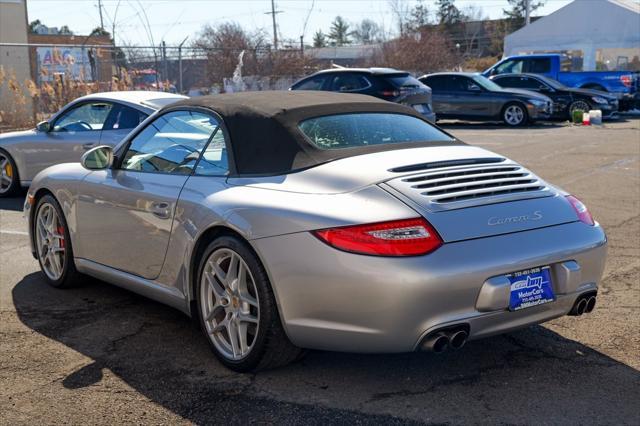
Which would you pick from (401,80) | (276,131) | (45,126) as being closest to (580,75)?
(401,80)

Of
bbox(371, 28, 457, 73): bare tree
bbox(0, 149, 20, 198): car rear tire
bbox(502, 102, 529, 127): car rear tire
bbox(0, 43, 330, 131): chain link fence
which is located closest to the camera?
bbox(0, 149, 20, 198): car rear tire

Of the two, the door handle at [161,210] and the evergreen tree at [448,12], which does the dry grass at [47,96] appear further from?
the evergreen tree at [448,12]

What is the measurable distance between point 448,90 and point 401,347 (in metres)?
18.9

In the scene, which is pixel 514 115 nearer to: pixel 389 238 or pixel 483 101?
pixel 483 101

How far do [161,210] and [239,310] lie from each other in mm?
874

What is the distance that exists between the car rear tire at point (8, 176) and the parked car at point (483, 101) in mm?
13750

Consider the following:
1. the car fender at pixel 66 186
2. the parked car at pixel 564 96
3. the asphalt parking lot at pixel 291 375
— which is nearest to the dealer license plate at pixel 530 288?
the asphalt parking lot at pixel 291 375

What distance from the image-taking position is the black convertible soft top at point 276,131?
432 cm

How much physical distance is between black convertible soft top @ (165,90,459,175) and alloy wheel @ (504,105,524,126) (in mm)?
17098

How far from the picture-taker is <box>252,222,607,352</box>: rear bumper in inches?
142

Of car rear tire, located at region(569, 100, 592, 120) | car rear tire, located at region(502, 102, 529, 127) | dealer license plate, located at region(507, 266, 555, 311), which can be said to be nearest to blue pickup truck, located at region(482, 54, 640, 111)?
car rear tire, located at region(569, 100, 592, 120)

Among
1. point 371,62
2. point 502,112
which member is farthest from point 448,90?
point 371,62

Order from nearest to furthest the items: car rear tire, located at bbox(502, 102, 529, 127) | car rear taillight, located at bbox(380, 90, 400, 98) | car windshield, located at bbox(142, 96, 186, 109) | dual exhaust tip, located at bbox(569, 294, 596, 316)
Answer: dual exhaust tip, located at bbox(569, 294, 596, 316), car windshield, located at bbox(142, 96, 186, 109), car rear taillight, located at bbox(380, 90, 400, 98), car rear tire, located at bbox(502, 102, 529, 127)

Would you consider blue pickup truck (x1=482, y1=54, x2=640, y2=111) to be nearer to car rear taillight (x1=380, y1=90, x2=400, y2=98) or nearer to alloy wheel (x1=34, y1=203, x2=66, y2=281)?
car rear taillight (x1=380, y1=90, x2=400, y2=98)
